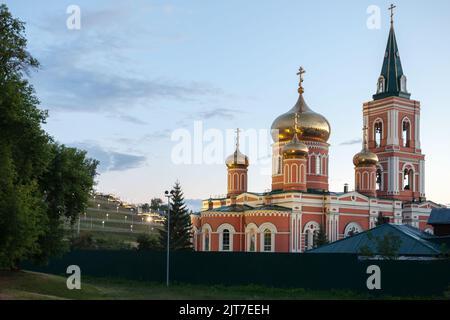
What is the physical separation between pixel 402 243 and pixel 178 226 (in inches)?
940

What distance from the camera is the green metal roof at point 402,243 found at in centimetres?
2963

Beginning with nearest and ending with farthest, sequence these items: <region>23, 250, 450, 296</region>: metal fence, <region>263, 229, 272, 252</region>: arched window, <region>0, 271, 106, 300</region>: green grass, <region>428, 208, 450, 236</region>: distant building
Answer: <region>0, 271, 106, 300</region>: green grass < <region>23, 250, 450, 296</region>: metal fence < <region>428, 208, 450, 236</region>: distant building < <region>263, 229, 272, 252</region>: arched window

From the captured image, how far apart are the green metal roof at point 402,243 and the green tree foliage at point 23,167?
1344cm

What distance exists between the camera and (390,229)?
32.2 metres

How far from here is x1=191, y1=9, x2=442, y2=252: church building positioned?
47625 mm

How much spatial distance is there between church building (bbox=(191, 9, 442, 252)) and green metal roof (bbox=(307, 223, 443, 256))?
13418 mm

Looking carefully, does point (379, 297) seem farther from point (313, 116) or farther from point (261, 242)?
point (313, 116)

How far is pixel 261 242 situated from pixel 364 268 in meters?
19.3

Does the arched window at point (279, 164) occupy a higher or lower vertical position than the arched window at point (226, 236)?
higher

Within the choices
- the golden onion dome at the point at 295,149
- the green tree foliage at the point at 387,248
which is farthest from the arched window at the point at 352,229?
the green tree foliage at the point at 387,248

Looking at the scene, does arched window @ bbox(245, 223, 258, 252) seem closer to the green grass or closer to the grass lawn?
the grass lawn

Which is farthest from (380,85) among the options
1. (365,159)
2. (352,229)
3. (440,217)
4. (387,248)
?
(387,248)

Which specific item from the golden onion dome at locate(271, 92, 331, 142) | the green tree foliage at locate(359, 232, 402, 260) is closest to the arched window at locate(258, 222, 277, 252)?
the golden onion dome at locate(271, 92, 331, 142)

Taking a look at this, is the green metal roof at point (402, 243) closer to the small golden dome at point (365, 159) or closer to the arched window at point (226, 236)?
the arched window at point (226, 236)
